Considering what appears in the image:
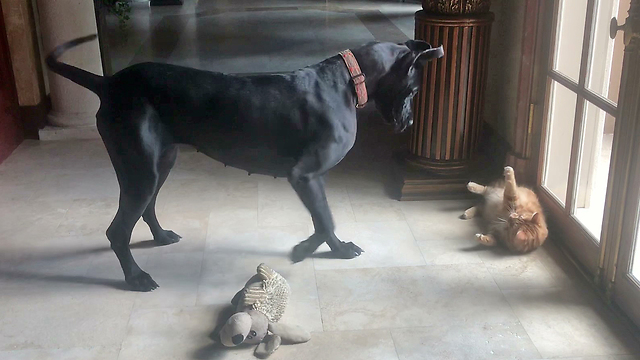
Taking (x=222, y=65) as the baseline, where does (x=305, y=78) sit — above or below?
above

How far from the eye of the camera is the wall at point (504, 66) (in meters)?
3.13

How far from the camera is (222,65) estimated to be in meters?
5.48

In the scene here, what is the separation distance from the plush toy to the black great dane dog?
0.38 metres

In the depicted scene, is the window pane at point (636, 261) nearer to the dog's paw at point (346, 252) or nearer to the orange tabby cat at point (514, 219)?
the orange tabby cat at point (514, 219)

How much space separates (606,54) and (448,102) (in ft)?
2.70

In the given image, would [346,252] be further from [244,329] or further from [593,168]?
[593,168]

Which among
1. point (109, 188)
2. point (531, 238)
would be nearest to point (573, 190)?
point (531, 238)

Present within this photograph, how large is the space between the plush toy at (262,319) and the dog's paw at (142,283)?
0.38 meters

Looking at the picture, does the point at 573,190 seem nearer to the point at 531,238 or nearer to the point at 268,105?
the point at 531,238

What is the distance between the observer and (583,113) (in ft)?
7.88

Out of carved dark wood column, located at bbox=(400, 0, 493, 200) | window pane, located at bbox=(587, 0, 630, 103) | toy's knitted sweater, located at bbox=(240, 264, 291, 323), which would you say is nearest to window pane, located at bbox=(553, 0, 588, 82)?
window pane, located at bbox=(587, 0, 630, 103)

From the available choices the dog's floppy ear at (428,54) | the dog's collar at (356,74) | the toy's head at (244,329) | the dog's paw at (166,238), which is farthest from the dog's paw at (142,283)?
the dog's floppy ear at (428,54)

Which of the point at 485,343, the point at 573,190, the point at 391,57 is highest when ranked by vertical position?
the point at 391,57

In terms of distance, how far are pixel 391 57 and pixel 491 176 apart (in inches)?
45.2
